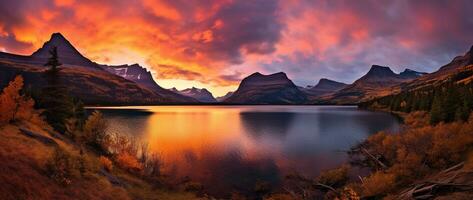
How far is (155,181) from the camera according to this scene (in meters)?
34.5

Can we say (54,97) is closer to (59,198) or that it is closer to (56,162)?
(56,162)

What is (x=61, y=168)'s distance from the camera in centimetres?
2002

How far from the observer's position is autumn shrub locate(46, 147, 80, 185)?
A: 19531 millimetres

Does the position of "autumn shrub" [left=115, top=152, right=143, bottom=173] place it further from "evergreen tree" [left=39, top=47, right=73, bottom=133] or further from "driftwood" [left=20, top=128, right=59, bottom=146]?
"evergreen tree" [left=39, top=47, right=73, bottom=133]

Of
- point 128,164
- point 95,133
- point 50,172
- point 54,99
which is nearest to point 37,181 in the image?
point 50,172

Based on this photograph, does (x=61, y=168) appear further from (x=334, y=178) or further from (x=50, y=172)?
(x=334, y=178)

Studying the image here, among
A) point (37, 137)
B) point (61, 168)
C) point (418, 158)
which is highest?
point (37, 137)

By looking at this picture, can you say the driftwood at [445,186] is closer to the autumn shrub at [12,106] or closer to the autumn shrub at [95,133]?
the autumn shrub at [12,106]

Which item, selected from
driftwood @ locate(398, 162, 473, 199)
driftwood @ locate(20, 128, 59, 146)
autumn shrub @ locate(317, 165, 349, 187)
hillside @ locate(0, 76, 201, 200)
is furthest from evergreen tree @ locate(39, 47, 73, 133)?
driftwood @ locate(398, 162, 473, 199)

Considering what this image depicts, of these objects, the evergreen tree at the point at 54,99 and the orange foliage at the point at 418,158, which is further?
the evergreen tree at the point at 54,99

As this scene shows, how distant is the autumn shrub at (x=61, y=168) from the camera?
19.5m

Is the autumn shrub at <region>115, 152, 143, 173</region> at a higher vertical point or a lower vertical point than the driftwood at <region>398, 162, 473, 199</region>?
lower

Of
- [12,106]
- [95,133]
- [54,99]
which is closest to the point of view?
[12,106]

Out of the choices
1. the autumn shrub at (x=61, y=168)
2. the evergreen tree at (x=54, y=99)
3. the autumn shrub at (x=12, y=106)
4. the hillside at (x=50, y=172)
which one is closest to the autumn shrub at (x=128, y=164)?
the hillside at (x=50, y=172)
